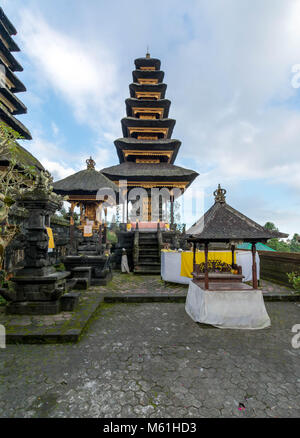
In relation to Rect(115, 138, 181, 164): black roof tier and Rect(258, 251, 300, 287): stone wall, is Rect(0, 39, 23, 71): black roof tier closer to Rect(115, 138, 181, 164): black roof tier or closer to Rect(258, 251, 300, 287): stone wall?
Rect(115, 138, 181, 164): black roof tier

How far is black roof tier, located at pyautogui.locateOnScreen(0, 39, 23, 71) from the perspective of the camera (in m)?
14.7

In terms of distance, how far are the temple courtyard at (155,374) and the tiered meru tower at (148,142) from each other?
528 inches

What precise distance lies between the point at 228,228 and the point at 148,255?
760 centimetres

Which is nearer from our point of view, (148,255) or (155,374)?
(155,374)

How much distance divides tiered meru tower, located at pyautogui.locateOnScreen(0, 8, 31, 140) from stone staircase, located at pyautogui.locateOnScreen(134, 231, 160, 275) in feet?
40.6

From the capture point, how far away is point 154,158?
63.1ft

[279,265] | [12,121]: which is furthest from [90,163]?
[279,265]

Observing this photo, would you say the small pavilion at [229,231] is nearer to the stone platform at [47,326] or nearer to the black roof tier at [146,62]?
the stone platform at [47,326]

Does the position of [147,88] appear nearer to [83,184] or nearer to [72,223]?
[83,184]

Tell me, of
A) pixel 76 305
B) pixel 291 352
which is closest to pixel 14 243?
pixel 76 305

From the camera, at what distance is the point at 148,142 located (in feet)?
60.2

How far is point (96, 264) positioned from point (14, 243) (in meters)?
3.29

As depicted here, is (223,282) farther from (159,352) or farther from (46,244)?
(46,244)

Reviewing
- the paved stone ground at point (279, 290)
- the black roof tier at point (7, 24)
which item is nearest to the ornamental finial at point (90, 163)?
the paved stone ground at point (279, 290)
